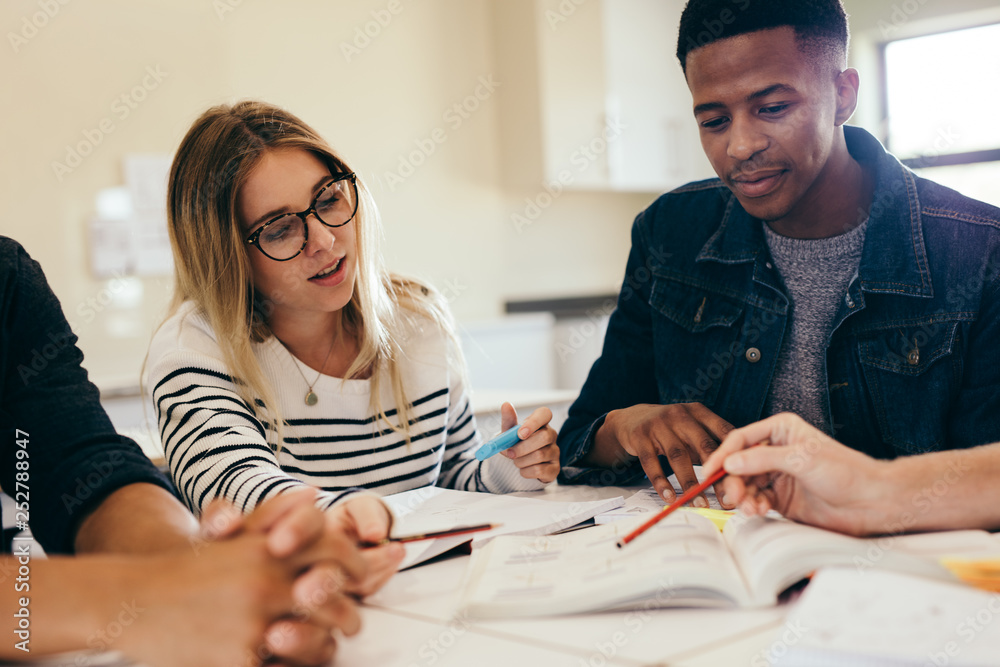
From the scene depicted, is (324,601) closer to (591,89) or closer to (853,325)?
(853,325)

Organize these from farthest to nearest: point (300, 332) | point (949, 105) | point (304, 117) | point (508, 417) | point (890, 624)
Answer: point (949, 105) < point (304, 117) < point (300, 332) < point (508, 417) < point (890, 624)

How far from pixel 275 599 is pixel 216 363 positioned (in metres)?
0.67

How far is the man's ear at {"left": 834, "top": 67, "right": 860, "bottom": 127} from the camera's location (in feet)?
4.44

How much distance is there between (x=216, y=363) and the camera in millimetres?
1214

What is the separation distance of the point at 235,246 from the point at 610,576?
86cm

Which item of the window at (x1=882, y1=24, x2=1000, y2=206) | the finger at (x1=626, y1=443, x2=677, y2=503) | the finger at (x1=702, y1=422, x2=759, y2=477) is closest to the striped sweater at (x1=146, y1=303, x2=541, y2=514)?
the finger at (x1=626, y1=443, x2=677, y2=503)

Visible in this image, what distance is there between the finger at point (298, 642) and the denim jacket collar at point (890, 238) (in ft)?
3.24

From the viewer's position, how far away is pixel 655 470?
1163mm

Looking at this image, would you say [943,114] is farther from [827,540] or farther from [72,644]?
[72,644]

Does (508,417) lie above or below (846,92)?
below

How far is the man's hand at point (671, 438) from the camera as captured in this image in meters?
1.14

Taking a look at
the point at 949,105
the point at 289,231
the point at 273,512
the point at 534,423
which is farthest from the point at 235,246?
the point at 949,105

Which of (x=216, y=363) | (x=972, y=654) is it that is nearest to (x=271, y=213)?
(x=216, y=363)

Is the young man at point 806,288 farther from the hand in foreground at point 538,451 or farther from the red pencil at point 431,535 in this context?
the red pencil at point 431,535
